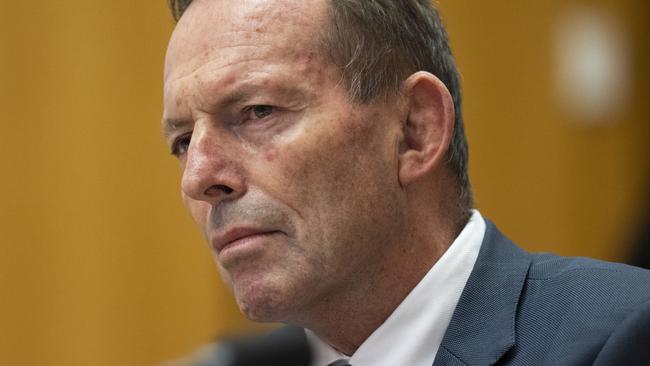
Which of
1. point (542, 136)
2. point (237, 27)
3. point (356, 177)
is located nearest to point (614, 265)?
point (356, 177)

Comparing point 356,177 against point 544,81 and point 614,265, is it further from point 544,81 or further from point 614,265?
point 544,81

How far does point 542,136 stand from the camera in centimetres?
538

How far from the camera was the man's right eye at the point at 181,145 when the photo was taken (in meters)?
2.35

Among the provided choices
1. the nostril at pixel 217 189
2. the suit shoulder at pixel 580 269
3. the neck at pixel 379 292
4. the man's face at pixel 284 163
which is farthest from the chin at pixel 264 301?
the suit shoulder at pixel 580 269

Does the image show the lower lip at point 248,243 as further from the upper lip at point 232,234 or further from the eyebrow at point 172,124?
the eyebrow at point 172,124

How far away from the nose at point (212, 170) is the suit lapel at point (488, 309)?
0.55m

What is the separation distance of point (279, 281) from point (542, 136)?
Answer: 353cm

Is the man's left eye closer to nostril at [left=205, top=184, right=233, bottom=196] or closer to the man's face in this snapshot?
the man's face

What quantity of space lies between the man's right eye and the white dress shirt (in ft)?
1.81

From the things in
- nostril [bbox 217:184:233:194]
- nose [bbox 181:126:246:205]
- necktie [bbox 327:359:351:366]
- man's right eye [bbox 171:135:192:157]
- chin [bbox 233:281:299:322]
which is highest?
man's right eye [bbox 171:135:192:157]

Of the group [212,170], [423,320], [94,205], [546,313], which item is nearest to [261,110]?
[212,170]

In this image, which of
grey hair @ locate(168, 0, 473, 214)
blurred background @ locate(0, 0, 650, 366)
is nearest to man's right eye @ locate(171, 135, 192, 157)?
grey hair @ locate(168, 0, 473, 214)

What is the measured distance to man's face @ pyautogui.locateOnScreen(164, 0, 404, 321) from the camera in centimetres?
213

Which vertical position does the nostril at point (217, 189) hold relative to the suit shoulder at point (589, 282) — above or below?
above
